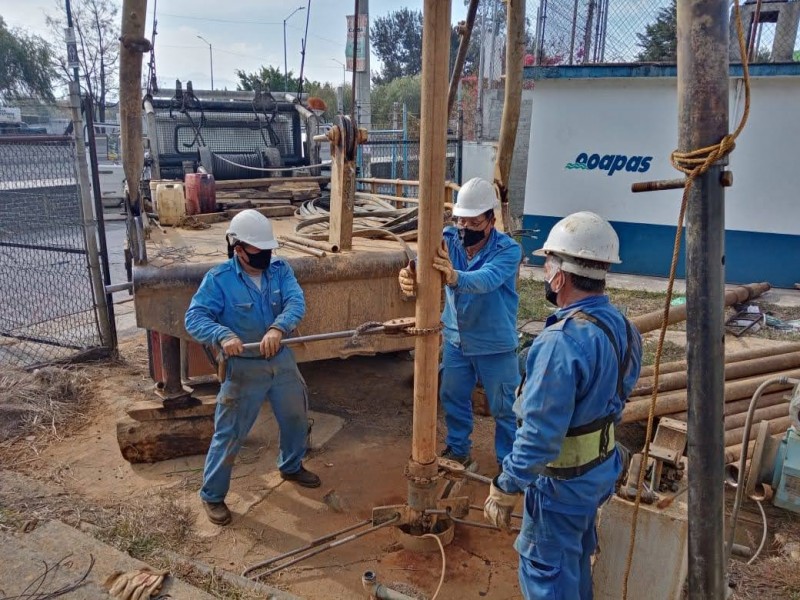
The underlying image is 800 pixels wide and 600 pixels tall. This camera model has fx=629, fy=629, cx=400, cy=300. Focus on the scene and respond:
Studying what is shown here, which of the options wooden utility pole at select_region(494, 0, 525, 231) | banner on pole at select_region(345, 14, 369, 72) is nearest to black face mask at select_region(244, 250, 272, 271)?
wooden utility pole at select_region(494, 0, 525, 231)

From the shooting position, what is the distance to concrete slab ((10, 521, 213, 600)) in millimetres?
2688

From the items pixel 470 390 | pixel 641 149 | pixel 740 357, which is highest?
pixel 641 149

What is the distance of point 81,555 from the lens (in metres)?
2.88

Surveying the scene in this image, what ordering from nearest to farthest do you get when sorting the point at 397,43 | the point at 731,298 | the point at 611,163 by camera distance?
the point at 731,298 < the point at 611,163 < the point at 397,43

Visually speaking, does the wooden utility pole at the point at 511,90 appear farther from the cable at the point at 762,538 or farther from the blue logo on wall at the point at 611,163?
the blue logo on wall at the point at 611,163

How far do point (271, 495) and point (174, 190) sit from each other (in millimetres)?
2498

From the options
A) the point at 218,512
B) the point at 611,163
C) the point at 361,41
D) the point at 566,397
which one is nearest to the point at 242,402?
the point at 218,512

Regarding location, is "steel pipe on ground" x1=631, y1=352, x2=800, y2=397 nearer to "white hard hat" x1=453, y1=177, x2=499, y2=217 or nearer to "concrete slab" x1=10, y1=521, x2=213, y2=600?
"white hard hat" x1=453, y1=177, x2=499, y2=217

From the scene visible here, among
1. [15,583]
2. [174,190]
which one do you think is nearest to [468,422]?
[15,583]

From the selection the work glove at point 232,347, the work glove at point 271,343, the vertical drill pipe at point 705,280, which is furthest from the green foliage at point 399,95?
the vertical drill pipe at point 705,280

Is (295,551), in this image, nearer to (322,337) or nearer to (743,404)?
(322,337)

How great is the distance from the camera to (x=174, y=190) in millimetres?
4840

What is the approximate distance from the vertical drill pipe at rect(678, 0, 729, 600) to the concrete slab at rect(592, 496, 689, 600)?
0.34m

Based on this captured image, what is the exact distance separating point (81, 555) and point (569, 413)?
2306mm
